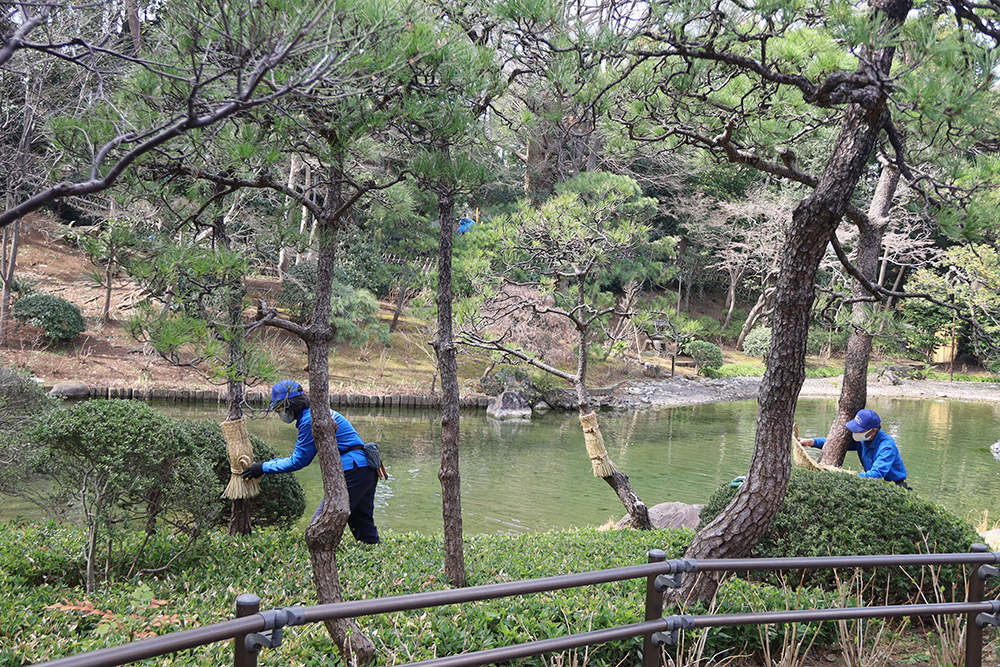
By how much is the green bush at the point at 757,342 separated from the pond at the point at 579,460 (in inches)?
301

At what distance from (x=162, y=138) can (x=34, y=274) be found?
18241 millimetres

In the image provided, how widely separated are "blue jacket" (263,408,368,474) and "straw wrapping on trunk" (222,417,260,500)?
231 millimetres

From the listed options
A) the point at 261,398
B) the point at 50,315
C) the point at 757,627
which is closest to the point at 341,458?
the point at 757,627

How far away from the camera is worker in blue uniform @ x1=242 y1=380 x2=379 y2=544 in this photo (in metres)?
4.84

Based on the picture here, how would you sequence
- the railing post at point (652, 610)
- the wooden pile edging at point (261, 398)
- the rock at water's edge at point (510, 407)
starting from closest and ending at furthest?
the railing post at point (652, 610) < the wooden pile edging at point (261, 398) < the rock at water's edge at point (510, 407)

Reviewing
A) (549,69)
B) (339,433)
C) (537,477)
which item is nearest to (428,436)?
(537,477)

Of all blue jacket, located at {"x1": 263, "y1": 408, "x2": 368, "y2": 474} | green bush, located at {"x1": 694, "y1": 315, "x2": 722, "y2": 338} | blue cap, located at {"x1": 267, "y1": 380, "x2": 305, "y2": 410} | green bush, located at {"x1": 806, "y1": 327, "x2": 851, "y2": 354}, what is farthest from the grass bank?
green bush, located at {"x1": 694, "y1": 315, "x2": 722, "y2": 338}

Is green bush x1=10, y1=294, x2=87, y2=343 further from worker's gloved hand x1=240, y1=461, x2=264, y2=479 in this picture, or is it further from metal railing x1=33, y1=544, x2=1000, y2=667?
metal railing x1=33, y1=544, x2=1000, y2=667

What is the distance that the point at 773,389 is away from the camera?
3.79 metres

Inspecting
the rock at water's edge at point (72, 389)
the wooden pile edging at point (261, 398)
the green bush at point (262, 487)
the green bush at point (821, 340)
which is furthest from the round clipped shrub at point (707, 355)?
the green bush at point (262, 487)

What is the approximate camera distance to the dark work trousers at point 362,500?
17.0 feet

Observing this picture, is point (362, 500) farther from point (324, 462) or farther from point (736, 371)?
point (736, 371)

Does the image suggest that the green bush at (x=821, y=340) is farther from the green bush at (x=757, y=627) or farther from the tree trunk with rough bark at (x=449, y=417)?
the tree trunk with rough bark at (x=449, y=417)

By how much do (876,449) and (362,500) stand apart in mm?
4161
